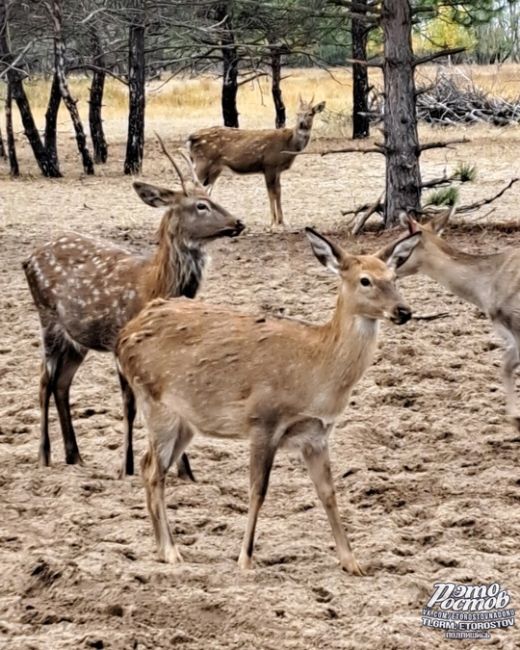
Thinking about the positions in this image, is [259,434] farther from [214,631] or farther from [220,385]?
[214,631]

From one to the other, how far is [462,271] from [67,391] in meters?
2.75

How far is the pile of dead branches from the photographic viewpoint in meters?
26.1

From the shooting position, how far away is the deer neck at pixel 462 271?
7.64 m

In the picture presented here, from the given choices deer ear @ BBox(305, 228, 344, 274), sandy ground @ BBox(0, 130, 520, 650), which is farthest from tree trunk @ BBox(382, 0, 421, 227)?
deer ear @ BBox(305, 228, 344, 274)

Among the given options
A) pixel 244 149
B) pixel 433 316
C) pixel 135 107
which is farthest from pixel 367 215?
pixel 135 107

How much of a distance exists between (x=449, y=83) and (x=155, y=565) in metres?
24.4

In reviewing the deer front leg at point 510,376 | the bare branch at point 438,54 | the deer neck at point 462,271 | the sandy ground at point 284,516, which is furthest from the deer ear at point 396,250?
the bare branch at point 438,54

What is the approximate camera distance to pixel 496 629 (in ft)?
13.6

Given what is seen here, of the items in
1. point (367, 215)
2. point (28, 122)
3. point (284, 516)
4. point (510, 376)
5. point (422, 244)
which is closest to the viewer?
point (284, 516)

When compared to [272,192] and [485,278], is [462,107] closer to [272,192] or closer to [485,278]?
[272,192]

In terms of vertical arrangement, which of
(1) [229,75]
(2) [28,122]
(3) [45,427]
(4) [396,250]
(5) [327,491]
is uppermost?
(1) [229,75]

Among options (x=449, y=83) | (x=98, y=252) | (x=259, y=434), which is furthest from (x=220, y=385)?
(x=449, y=83)

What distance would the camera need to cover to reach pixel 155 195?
22.7 ft

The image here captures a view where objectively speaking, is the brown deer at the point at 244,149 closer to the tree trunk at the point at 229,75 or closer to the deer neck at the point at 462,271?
the tree trunk at the point at 229,75
